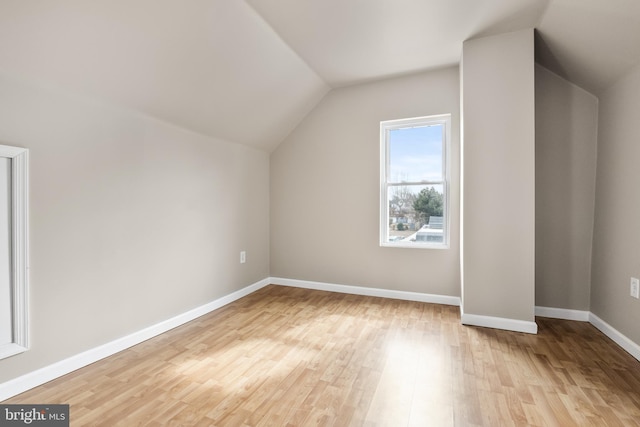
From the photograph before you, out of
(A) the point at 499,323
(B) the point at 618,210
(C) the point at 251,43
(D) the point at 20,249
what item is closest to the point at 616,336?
(A) the point at 499,323

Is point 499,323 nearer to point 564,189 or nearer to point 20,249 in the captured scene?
point 564,189

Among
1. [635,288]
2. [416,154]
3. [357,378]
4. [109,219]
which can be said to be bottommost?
[357,378]

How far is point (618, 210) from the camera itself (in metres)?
2.45

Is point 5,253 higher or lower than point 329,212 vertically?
lower

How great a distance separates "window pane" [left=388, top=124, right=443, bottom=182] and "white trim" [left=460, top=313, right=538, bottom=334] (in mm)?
1496

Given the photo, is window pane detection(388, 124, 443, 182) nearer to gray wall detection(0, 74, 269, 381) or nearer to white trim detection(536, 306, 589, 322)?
white trim detection(536, 306, 589, 322)

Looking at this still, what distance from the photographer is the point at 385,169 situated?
3.68 meters

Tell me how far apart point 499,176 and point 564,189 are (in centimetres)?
76

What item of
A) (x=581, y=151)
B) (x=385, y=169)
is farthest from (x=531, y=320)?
(x=385, y=169)

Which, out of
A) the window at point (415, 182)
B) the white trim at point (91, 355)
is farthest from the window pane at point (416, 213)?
the white trim at point (91, 355)

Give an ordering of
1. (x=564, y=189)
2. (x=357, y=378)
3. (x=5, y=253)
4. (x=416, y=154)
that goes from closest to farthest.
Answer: (x=5, y=253)
(x=357, y=378)
(x=564, y=189)
(x=416, y=154)

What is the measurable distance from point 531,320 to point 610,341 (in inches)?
21.3

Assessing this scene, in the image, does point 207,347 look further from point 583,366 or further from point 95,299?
point 583,366

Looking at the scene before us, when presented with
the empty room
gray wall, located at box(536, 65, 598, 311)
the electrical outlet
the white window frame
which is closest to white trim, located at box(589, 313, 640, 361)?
the empty room
